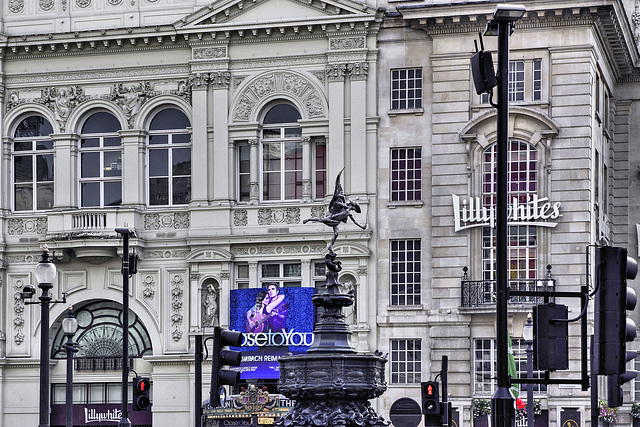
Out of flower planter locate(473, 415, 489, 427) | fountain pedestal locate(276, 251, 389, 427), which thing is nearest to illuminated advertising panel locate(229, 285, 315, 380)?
flower planter locate(473, 415, 489, 427)

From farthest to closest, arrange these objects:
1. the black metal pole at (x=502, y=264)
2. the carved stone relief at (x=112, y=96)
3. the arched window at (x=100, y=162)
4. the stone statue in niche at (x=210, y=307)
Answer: the arched window at (x=100, y=162)
the carved stone relief at (x=112, y=96)
the stone statue in niche at (x=210, y=307)
the black metal pole at (x=502, y=264)

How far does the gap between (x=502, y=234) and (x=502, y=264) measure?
0.44m

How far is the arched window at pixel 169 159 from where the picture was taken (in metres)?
55.0

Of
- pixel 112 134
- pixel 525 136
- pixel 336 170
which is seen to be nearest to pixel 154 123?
pixel 112 134

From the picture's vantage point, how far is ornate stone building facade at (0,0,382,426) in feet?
174

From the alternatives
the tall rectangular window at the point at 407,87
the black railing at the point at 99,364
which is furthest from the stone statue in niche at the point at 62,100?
the tall rectangular window at the point at 407,87

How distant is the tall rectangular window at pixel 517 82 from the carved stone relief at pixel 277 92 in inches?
287

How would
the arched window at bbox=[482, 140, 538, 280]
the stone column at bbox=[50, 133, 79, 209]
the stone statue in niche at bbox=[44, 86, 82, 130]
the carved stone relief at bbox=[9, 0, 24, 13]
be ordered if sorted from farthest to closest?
the carved stone relief at bbox=[9, 0, 24, 13] < the stone statue in niche at bbox=[44, 86, 82, 130] < the stone column at bbox=[50, 133, 79, 209] < the arched window at bbox=[482, 140, 538, 280]

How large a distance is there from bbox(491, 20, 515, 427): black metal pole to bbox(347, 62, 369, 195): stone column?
1383 inches

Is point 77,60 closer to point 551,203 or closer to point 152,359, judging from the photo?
point 152,359

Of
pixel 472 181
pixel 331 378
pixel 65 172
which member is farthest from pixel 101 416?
pixel 331 378

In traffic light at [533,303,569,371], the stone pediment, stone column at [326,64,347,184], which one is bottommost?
traffic light at [533,303,569,371]

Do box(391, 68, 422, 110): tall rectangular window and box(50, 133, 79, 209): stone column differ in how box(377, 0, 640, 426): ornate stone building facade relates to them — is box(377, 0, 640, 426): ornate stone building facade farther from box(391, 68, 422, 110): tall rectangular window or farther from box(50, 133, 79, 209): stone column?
box(50, 133, 79, 209): stone column

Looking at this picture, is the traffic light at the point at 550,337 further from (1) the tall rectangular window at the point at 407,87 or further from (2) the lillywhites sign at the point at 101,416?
(2) the lillywhites sign at the point at 101,416
